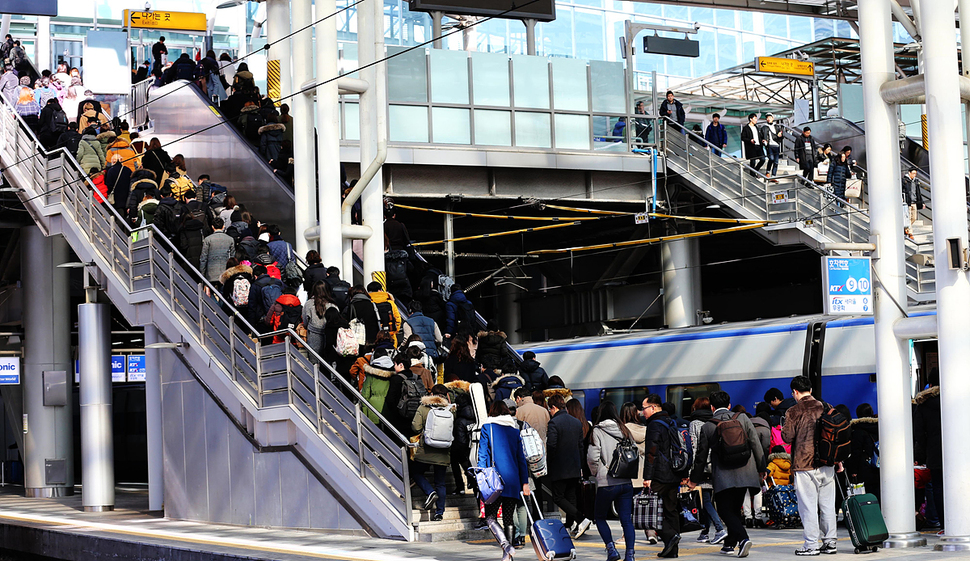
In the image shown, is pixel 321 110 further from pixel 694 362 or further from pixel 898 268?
pixel 898 268

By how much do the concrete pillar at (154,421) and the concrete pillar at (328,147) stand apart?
113 inches

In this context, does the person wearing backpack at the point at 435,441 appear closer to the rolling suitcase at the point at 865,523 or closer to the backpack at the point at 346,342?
the backpack at the point at 346,342

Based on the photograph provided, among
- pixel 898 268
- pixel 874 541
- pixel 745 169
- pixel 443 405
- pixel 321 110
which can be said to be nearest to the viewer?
pixel 874 541

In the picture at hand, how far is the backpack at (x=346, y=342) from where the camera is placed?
567 inches

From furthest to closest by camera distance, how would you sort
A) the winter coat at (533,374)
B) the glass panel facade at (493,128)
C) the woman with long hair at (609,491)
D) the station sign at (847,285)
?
the glass panel facade at (493,128) → the winter coat at (533,374) → the station sign at (847,285) → the woman with long hair at (609,491)

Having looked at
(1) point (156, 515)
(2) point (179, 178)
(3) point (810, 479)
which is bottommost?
(1) point (156, 515)

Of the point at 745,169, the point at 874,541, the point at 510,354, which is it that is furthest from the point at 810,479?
the point at 745,169

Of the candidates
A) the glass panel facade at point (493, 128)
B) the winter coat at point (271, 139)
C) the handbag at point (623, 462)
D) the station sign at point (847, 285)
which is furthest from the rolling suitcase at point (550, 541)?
the glass panel facade at point (493, 128)

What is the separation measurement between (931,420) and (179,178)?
12.0m

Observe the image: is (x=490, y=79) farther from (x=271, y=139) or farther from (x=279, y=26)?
(x=271, y=139)

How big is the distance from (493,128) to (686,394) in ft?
29.1

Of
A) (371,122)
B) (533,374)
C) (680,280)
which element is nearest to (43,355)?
(371,122)

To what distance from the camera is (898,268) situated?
1198cm

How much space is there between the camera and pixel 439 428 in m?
12.9
